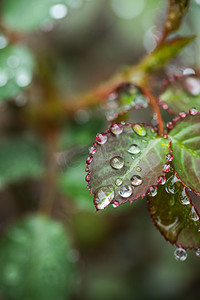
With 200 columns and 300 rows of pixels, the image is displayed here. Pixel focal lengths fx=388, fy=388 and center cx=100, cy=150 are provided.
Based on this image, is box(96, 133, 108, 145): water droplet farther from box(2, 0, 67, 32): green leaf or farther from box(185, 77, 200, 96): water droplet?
box(2, 0, 67, 32): green leaf

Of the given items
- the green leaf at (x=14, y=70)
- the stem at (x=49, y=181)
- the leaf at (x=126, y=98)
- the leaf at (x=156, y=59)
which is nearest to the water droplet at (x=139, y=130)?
the leaf at (x=126, y=98)

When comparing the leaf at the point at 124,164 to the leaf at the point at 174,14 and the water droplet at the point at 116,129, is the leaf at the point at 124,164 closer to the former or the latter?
the water droplet at the point at 116,129

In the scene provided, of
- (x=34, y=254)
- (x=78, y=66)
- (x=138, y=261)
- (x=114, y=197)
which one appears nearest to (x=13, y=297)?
(x=34, y=254)

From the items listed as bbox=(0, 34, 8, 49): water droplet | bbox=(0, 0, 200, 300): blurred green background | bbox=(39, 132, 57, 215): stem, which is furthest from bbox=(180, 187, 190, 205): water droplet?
bbox=(0, 34, 8, 49): water droplet

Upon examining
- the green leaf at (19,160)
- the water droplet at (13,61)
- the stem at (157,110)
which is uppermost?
the water droplet at (13,61)

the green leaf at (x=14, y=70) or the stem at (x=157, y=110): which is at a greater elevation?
the green leaf at (x=14, y=70)

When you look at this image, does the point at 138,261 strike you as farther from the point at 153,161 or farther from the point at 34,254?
the point at 153,161
